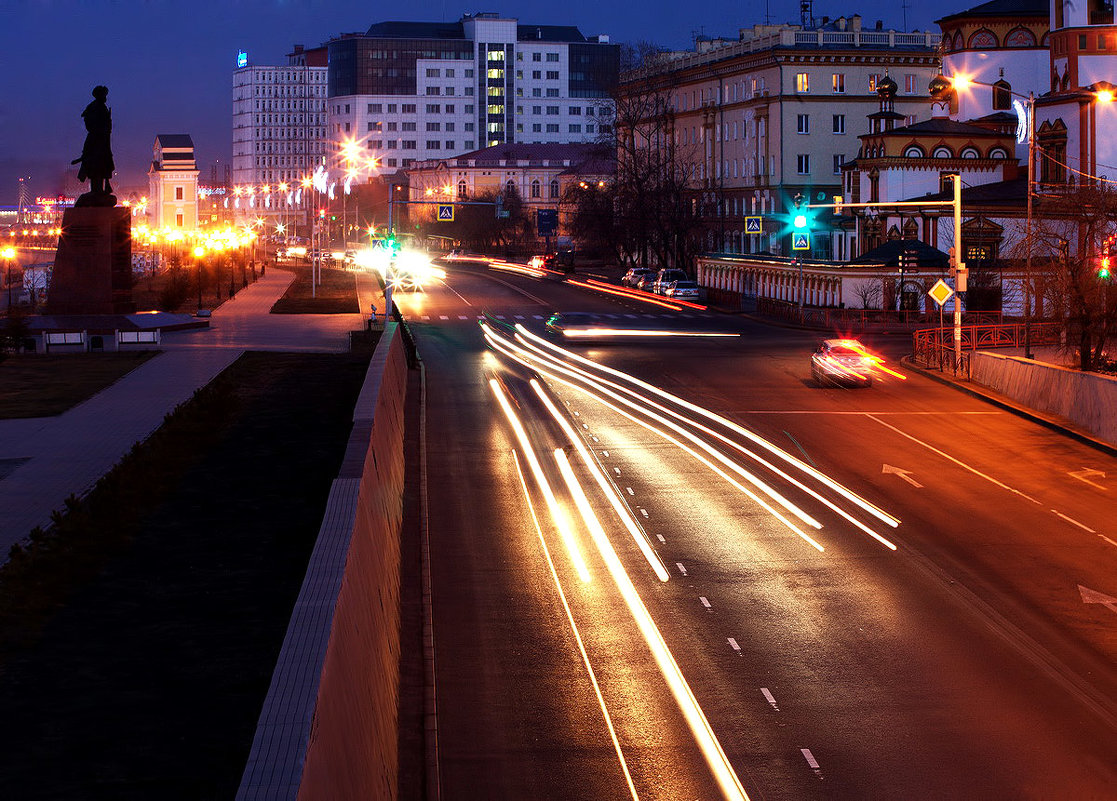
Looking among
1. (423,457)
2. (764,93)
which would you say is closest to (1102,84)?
(764,93)

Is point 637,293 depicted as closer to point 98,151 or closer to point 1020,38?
point 1020,38

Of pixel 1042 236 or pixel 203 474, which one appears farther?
pixel 1042 236

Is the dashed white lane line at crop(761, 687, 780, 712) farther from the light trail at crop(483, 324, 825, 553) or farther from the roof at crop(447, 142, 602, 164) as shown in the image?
the roof at crop(447, 142, 602, 164)

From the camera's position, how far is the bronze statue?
53.4 metres

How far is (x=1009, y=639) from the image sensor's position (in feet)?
55.2

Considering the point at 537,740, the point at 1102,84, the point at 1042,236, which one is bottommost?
the point at 537,740

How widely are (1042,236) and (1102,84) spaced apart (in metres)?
30.8

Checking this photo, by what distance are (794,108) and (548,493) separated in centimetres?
8695

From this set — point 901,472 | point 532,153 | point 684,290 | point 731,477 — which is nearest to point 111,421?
point 731,477

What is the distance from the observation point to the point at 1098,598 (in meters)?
18.6

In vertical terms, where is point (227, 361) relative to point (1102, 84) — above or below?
below

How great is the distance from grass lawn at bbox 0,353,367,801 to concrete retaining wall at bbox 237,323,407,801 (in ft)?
2.30

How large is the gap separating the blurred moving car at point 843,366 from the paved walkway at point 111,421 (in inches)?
671

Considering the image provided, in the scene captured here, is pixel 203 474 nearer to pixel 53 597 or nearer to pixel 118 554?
pixel 118 554
